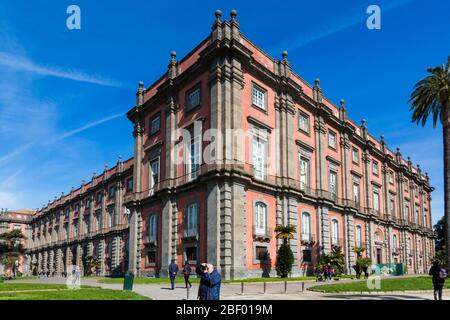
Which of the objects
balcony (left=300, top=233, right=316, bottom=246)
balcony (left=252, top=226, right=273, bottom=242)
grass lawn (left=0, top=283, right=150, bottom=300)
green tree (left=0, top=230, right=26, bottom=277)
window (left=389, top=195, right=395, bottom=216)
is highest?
window (left=389, top=195, right=395, bottom=216)

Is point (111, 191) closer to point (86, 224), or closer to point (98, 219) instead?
point (98, 219)

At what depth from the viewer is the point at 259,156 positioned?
33156 mm

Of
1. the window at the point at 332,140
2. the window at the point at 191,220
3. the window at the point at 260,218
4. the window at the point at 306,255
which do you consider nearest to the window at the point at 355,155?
the window at the point at 332,140

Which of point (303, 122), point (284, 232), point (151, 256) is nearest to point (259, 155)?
point (284, 232)

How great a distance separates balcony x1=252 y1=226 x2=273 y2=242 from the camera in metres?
30.6

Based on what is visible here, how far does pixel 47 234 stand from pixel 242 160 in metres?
66.9

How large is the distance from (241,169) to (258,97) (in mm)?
7275

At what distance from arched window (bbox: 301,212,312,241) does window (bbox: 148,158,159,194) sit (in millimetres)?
13432

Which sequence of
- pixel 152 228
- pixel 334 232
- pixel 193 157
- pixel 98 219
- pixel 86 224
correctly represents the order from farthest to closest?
pixel 86 224
pixel 98 219
pixel 334 232
pixel 152 228
pixel 193 157

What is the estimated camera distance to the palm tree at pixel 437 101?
103 feet

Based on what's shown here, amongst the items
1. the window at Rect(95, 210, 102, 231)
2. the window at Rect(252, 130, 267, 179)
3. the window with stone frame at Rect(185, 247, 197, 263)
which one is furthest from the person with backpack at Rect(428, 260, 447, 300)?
the window at Rect(95, 210, 102, 231)

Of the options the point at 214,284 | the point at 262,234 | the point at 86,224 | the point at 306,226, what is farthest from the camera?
the point at 86,224

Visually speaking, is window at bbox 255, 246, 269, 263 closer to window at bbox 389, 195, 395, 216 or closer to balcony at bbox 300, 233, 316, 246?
balcony at bbox 300, 233, 316, 246
